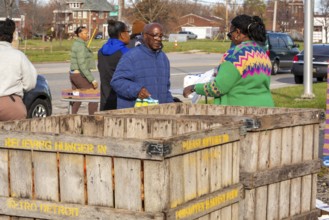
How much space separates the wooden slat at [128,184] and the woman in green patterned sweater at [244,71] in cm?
225

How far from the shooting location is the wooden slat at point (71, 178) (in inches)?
209

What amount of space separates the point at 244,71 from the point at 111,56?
3.83m

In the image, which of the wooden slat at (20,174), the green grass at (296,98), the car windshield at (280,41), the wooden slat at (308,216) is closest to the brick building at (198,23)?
the car windshield at (280,41)

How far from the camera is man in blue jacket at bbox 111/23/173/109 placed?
27.2 feet

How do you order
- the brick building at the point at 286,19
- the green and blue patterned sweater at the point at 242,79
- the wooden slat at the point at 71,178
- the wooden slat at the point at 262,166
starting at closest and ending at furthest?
the wooden slat at the point at 71,178 → the wooden slat at the point at 262,166 → the green and blue patterned sweater at the point at 242,79 → the brick building at the point at 286,19

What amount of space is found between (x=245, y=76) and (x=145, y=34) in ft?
4.67

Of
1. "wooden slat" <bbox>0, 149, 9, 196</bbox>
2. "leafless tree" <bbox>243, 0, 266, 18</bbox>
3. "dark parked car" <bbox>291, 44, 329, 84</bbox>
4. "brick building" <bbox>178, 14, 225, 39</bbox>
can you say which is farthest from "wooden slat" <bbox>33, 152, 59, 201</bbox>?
"brick building" <bbox>178, 14, 225, 39</bbox>

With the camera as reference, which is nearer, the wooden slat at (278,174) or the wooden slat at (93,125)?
the wooden slat at (278,174)

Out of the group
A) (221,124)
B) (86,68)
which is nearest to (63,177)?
(221,124)

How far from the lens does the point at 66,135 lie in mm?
5297

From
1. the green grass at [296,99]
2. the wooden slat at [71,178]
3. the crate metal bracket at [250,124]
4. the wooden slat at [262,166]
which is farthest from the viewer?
the green grass at [296,99]

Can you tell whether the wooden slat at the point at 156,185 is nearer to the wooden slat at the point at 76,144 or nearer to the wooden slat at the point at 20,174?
the wooden slat at the point at 76,144

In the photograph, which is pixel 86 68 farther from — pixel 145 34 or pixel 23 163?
pixel 23 163

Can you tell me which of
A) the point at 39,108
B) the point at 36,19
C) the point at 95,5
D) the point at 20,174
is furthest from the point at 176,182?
the point at 95,5
